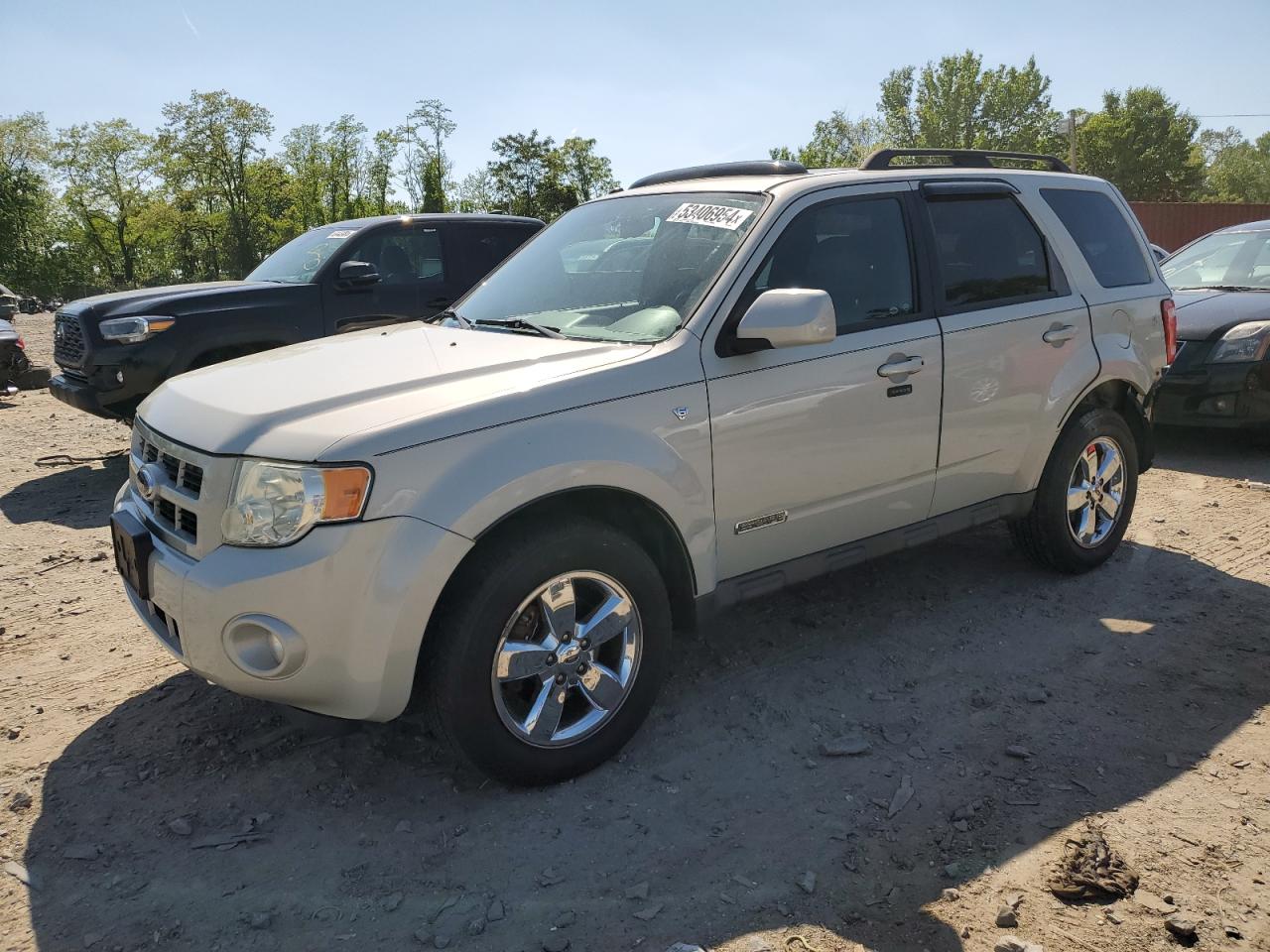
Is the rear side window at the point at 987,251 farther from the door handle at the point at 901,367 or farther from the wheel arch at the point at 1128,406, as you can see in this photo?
the wheel arch at the point at 1128,406

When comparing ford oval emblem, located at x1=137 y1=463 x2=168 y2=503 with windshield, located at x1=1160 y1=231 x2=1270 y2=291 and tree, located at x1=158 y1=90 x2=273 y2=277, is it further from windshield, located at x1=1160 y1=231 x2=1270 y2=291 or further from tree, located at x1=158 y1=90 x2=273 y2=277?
tree, located at x1=158 y1=90 x2=273 y2=277

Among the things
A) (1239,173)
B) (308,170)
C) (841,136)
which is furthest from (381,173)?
(1239,173)

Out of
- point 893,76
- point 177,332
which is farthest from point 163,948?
point 893,76

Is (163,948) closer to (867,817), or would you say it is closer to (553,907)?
(553,907)

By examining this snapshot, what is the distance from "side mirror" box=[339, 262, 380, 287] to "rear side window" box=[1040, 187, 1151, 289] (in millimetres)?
4872

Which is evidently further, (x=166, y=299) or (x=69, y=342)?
(x=69, y=342)

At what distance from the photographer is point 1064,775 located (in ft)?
10.5

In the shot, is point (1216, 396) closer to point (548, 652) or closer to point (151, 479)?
point (548, 652)

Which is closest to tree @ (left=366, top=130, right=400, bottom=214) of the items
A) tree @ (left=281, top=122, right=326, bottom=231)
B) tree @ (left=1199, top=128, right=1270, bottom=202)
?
tree @ (left=281, top=122, right=326, bottom=231)

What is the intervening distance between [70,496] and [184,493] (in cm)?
478

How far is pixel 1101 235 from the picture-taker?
16.1 ft

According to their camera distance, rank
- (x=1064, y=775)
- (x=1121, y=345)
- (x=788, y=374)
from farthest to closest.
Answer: (x=1121, y=345) < (x=788, y=374) < (x=1064, y=775)

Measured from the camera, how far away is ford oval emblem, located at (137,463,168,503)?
3.09m

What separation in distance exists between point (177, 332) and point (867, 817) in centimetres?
602
